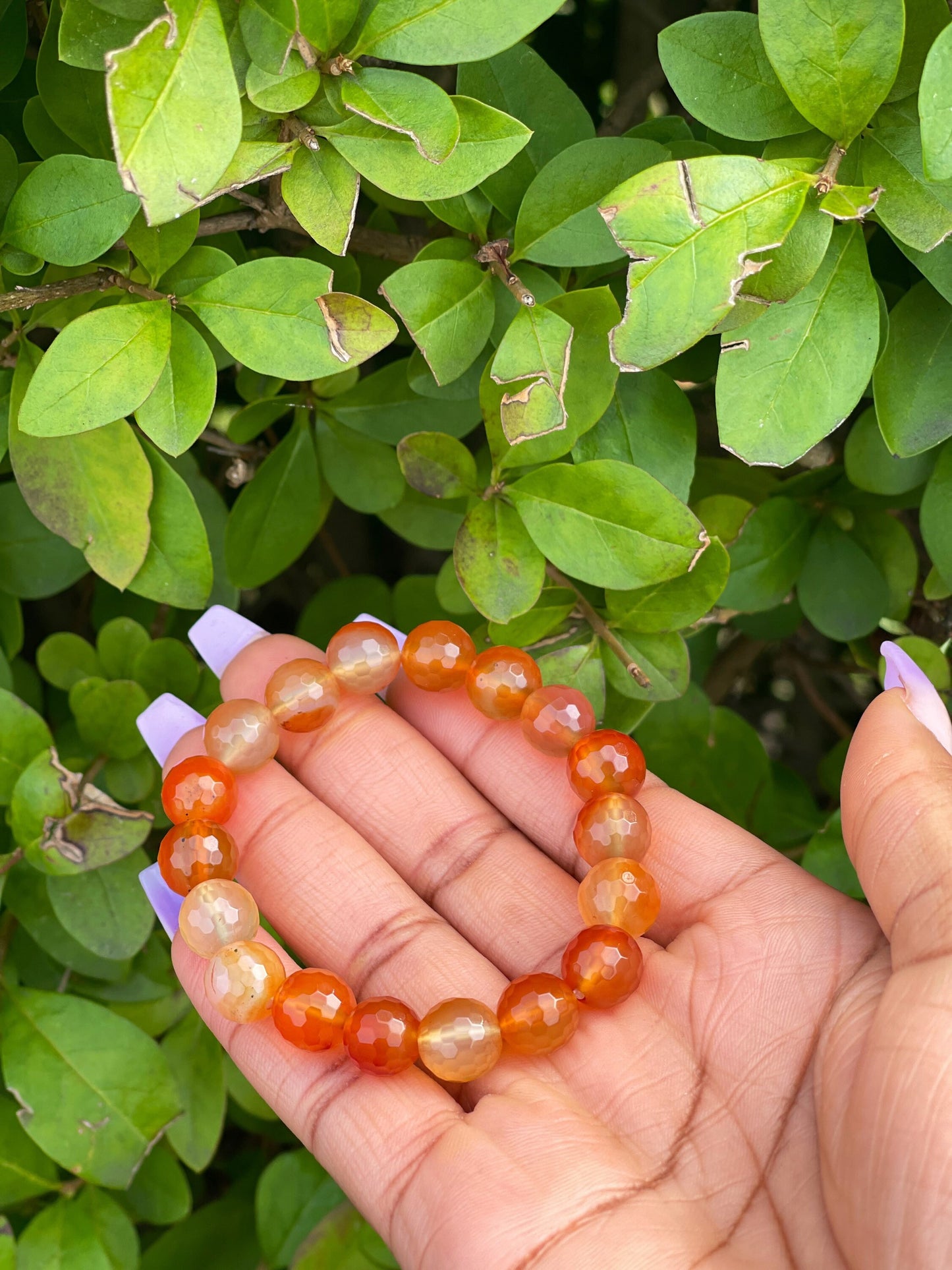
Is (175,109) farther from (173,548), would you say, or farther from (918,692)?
(918,692)

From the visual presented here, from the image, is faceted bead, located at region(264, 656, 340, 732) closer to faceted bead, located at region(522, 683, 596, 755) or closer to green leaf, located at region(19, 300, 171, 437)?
faceted bead, located at region(522, 683, 596, 755)

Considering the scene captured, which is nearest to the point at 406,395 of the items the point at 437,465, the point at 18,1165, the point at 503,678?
the point at 437,465

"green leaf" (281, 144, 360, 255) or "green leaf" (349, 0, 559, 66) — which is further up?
"green leaf" (349, 0, 559, 66)

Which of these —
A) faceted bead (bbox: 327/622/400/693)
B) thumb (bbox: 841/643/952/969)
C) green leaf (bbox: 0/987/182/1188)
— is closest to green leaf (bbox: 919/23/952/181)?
thumb (bbox: 841/643/952/969)

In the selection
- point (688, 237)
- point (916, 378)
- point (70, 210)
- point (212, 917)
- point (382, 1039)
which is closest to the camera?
point (688, 237)

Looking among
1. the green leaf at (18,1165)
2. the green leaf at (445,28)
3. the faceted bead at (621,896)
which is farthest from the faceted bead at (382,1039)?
the green leaf at (445,28)

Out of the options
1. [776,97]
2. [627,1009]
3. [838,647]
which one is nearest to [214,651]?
[627,1009]
